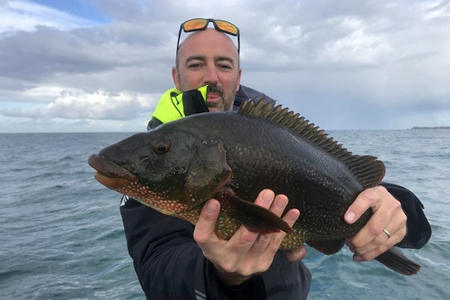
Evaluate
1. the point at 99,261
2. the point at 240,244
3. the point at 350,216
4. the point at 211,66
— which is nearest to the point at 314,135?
the point at 350,216

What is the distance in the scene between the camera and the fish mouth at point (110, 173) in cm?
215

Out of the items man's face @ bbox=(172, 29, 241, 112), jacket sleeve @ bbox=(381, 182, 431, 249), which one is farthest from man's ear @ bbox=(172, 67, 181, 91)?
jacket sleeve @ bbox=(381, 182, 431, 249)

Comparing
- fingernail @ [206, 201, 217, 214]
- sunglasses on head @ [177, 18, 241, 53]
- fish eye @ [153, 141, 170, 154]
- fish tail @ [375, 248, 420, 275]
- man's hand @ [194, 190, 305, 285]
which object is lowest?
fish tail @ [375, 248, 420, 275]

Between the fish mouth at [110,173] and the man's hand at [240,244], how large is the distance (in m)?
0.52

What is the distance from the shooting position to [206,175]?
85.5 inches

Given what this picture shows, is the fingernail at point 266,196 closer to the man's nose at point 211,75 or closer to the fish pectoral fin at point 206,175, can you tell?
the fish pectoral fin at point 206,175

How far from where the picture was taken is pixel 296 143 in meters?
2.52

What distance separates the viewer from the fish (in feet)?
7.14

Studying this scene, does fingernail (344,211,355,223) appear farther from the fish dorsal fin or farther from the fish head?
the fish head

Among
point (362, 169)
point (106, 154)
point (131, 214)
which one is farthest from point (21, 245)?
point (362, 169)

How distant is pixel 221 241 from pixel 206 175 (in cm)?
42

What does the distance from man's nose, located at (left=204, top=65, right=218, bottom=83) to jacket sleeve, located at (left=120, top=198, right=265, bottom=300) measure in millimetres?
1561

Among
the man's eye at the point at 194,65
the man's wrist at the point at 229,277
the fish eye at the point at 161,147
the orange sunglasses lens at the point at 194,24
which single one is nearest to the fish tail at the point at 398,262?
the man's wrist at the point at 229,277

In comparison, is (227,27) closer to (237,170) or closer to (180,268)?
(237,170)
